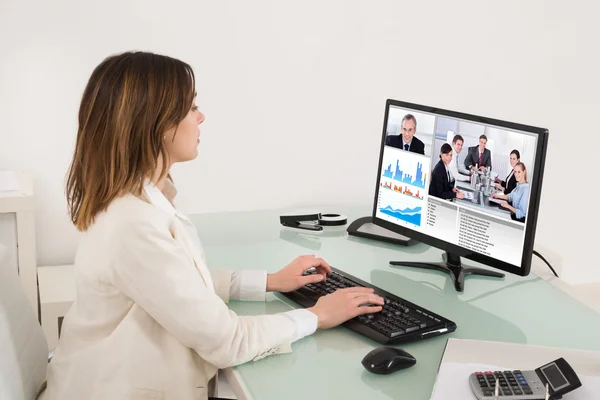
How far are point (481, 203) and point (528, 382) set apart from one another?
627 mm

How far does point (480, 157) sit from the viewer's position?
178 cm

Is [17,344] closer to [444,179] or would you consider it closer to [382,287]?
[382,287]

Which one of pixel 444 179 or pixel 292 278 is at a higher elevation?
pixel 444 179

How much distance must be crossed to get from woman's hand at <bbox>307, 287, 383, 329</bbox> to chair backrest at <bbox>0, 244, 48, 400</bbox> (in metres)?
0.56

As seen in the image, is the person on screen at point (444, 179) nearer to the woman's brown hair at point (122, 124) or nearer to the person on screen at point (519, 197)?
the person on screen at point (519, 197)

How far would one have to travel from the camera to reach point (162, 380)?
1389 millimetres

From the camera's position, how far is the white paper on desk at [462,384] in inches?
49.1

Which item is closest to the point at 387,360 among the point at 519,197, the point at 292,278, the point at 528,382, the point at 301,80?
the point at 528,382

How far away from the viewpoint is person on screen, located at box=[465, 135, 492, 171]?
69.4 inches

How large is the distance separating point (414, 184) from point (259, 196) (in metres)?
0.99

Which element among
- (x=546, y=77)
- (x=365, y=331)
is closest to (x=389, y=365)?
(x=365, y=331)

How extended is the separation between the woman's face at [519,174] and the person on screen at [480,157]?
0.07 m

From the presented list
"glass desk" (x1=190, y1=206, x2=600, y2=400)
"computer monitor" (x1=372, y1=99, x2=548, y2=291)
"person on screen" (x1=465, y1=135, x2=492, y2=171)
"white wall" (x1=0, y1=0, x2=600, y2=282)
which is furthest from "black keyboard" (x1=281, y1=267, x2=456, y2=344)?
"white wall" (x1=0, y1=0, x2=600, y2=282)

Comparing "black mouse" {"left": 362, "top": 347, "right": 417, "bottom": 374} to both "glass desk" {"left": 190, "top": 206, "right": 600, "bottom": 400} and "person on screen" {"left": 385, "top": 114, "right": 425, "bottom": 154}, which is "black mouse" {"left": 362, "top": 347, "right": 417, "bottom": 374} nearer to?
"glass desk" {"left": 190, "top": 206, "right": 600, "bottom": 400}
